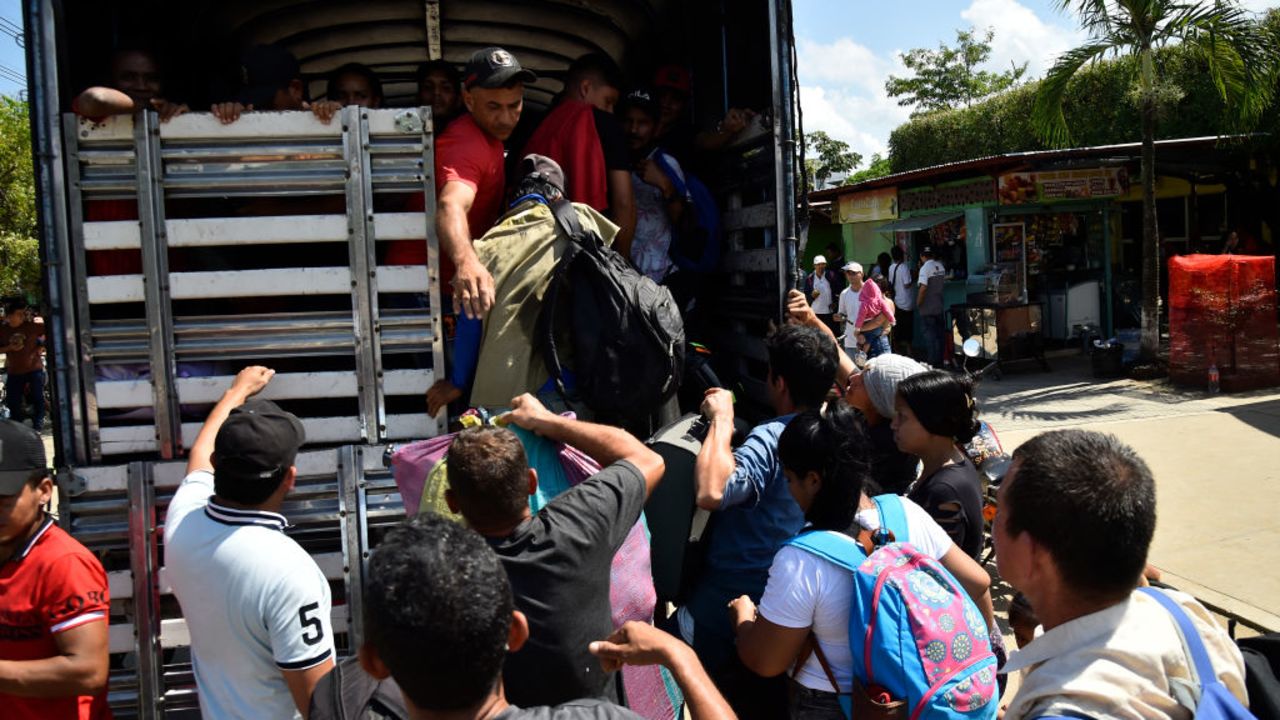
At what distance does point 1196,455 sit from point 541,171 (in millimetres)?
7692

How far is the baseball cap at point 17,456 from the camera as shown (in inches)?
102

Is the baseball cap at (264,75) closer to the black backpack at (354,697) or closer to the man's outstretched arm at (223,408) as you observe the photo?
the man's outstretched arm at (223,408)

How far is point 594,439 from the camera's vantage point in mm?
2838

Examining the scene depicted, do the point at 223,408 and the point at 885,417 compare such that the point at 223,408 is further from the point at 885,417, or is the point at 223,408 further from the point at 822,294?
the point at 822,294

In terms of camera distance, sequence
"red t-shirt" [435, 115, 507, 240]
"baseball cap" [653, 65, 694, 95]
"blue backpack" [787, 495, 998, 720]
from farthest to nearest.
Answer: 1. "baseball cap" [653, 65, 694, 95]
2. "red t-shirt" [435, 115, 507, 240]
3. "blue backpack" [787, 495, 998, 720]

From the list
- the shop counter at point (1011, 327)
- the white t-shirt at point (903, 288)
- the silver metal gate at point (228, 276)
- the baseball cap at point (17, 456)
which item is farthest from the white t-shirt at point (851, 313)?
the baseball cap at point (17, 456)

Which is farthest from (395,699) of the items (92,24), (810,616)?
(92,24)

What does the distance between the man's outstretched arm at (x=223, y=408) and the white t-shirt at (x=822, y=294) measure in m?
13.2

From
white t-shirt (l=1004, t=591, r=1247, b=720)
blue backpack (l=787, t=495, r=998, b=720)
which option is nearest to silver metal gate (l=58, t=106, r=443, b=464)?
blue backpack (l=787, t=495, r=998, b=720)

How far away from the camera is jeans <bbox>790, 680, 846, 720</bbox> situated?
2477 mm

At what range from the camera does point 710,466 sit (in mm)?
2953

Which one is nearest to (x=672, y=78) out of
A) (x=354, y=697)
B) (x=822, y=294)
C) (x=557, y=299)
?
(x=557, y=299)

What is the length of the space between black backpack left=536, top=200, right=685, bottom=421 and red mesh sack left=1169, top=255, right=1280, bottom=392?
10.2 metres

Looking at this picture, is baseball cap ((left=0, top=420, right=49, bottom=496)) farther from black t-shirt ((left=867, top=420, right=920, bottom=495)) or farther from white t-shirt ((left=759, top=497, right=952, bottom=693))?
black t-shirt ((left=867, top=420, right=920, bottom=495))
